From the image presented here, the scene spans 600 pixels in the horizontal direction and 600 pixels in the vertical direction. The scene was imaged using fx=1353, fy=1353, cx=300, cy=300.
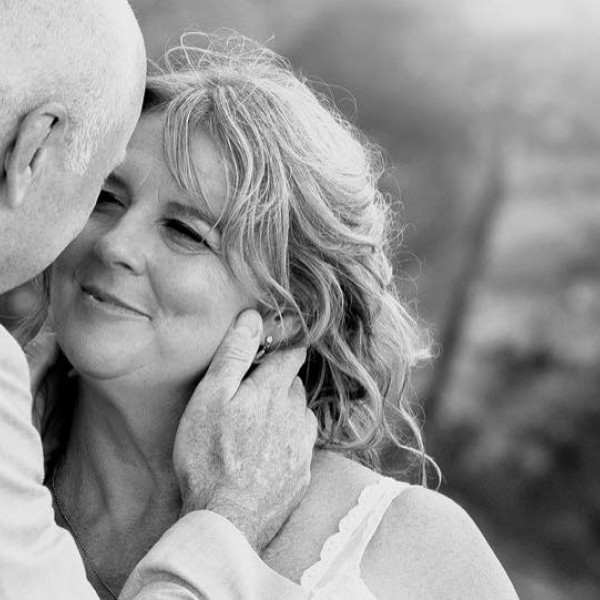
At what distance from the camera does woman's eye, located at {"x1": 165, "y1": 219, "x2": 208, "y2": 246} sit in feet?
9.32

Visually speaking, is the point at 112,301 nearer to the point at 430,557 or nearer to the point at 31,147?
the point at 430,557

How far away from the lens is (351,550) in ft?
8.98

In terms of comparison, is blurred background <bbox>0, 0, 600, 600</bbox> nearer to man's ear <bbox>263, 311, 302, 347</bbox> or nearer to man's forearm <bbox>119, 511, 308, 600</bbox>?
A: man's ear <bbox>263, 311, 302, 347</bbox>

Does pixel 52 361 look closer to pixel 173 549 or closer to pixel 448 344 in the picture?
pixel 173 549

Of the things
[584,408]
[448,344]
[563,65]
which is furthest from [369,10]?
[584,408]

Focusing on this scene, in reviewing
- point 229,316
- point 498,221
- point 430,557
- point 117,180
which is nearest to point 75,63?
point 117,180

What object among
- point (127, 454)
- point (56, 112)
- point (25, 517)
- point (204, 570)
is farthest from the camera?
point (127, 454)

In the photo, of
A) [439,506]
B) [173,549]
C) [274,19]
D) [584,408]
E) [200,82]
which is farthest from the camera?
[274,19]

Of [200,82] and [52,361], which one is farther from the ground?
[200,82]

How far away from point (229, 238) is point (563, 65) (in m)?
2.72

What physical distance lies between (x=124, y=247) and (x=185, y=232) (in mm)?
144

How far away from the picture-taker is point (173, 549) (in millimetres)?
2254

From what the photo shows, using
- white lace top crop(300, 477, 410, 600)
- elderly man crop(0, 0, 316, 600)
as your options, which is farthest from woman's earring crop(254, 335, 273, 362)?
elderly man crop(0, 0, 316, 600)

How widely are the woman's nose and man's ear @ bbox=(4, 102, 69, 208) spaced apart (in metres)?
0.89
